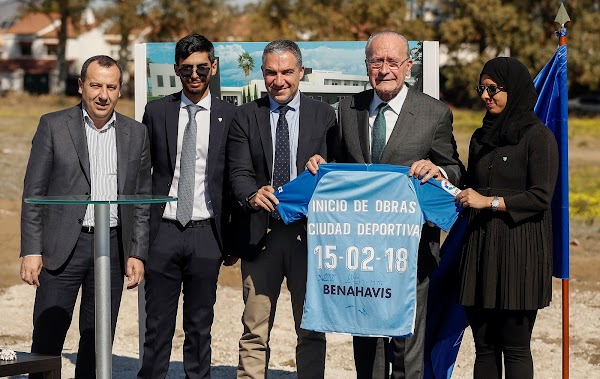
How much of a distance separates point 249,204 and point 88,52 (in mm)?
78186

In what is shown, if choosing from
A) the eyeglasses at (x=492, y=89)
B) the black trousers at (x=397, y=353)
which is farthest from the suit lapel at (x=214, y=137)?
the eyeglasses at (x=492, y=89)

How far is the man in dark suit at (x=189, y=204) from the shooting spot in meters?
6.16

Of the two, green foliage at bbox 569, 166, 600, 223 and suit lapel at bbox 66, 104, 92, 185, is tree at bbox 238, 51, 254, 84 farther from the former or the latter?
green foliage at bbox 569, 166, 600, 223

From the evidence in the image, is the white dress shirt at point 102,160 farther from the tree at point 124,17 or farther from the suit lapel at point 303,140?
the tree at point 124,17

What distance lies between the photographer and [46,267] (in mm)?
5852

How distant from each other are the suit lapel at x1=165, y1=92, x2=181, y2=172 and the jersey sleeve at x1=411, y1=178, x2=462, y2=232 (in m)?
1.48

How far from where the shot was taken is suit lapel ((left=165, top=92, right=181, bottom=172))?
20.4 ft

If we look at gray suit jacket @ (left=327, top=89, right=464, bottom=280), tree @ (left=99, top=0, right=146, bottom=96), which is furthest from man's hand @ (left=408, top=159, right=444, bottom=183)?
tree @ (left=99, top=0, right=146, bottom=96)

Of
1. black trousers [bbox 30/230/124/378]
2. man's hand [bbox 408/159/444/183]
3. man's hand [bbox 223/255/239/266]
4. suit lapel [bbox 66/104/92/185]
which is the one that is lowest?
black trousers [bbox 30/230/124/378]

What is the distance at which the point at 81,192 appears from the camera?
584 cm

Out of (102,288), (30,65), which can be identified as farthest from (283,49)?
(30,65)

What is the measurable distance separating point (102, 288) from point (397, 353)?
6.10ft

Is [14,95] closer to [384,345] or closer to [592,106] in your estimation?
[592,106]

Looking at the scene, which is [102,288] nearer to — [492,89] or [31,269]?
[31,269]
